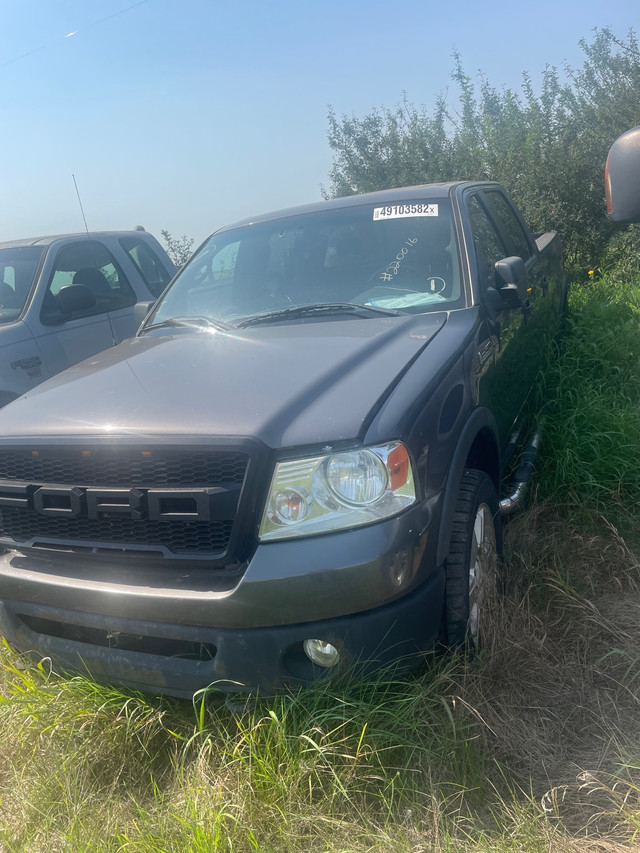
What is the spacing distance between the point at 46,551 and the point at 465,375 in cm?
156

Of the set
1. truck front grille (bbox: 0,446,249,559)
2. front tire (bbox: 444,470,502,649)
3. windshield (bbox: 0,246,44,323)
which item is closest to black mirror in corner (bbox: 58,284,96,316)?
windshield (bbox: 0,246,44,323)

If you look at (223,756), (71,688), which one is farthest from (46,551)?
(223,756)

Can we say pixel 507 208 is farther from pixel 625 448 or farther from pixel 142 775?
pixel 142 775

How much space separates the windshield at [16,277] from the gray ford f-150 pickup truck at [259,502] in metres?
2.69

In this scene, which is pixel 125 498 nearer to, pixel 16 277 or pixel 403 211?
pixel 403 211

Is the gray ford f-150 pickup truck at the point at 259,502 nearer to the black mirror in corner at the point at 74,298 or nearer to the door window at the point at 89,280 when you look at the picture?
the black mirror in corner at the point at 74,298

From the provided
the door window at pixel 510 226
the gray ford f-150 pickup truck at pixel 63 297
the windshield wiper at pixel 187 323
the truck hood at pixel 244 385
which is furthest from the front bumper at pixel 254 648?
the gray ford f-150 pickup truck at pixel 63 297

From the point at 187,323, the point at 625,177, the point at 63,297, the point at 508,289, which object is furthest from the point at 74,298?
the point at 625,177

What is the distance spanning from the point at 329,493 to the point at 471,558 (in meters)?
0.73

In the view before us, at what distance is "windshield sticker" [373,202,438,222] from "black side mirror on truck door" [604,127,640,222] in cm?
126

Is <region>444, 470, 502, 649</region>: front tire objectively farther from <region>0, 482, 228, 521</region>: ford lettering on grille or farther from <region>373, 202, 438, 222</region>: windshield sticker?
<region>373, 202, 438, 222</region>: windshield sticker

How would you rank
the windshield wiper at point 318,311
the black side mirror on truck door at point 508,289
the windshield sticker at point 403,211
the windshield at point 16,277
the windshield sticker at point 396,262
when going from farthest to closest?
the windshield at point 16,277 < the windshield sticker at point 403,211 < the windshield sticker at point 396,262 < the black side mirror on truck door at point 508,289 < the windshield wiper at point 318,311

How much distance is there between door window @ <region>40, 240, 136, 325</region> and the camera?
5504mm

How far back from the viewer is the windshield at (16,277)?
5477mm
